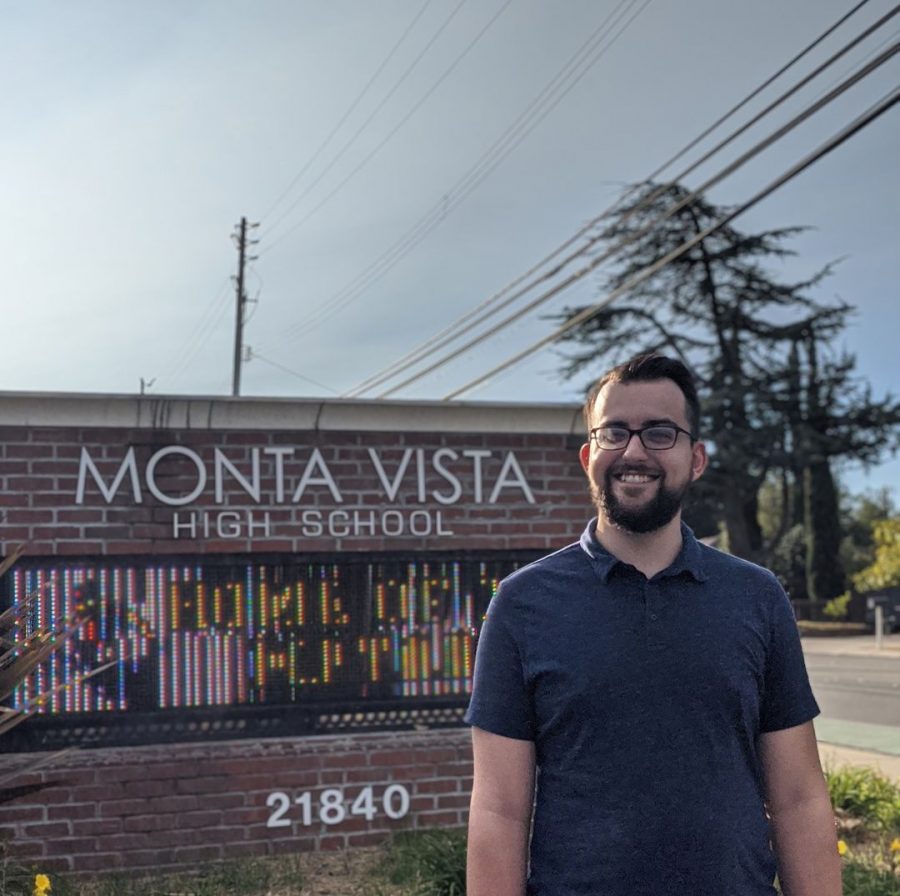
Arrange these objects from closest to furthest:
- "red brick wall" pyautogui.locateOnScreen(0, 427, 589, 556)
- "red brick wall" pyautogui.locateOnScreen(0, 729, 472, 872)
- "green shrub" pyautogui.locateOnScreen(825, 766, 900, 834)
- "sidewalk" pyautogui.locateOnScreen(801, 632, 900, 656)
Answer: "red brick wall" pyautogui.locateOnScreen(0, 729, 472, 872), "red brick wall" pyautogui.locateOnScreen(0, 427, 589, 556), "green shrub" pyautogui.locateOnScreen(825, 766, 900, 834), "sidewalk" pyautogui.locateOnScreen(801, 632, 900, 656)

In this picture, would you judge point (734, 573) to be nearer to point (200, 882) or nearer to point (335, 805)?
point (200, 882)

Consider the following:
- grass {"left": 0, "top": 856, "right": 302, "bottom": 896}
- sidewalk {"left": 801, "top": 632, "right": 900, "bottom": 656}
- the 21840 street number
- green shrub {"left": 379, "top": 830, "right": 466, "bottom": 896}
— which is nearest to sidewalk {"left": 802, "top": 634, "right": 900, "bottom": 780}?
the 21840 street number

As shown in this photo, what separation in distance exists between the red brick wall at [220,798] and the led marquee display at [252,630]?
0.27 metres

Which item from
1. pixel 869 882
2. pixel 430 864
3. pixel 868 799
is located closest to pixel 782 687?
pixel 869 882

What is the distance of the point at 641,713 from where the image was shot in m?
2.34

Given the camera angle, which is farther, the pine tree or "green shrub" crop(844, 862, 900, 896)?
the pine tree

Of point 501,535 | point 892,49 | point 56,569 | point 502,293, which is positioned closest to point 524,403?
point 501,535

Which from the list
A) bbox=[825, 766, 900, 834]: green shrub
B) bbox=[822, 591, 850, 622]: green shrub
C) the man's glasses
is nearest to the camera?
the man's glasses

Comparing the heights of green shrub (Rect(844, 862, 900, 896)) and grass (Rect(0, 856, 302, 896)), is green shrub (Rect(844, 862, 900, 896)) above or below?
above

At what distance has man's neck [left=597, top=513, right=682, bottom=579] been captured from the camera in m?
2.50

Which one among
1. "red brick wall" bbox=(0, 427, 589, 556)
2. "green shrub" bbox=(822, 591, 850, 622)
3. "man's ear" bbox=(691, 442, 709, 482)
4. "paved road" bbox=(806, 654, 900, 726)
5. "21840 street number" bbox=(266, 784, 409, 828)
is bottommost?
"21840 street number" bbox=(266, 784, 409, 828)

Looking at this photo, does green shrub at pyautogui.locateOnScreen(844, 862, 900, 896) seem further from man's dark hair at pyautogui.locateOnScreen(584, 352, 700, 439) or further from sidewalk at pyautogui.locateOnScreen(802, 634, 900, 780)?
man's dark hair at pyautogui.locateOnScreen(584, 352, 700, 439)

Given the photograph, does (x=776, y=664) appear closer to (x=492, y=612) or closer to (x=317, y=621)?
(x=492, y=612)

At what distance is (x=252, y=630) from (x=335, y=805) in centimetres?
106
